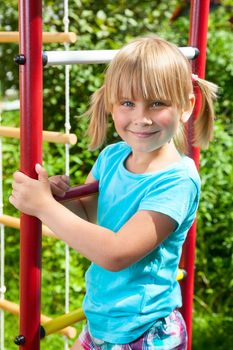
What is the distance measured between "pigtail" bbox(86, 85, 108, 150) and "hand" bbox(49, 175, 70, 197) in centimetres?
18

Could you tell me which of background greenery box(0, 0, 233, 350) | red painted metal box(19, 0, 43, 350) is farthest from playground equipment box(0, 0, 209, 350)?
background greenery box(0, 0, 233, 350)

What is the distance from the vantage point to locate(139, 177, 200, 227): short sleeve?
1.67m

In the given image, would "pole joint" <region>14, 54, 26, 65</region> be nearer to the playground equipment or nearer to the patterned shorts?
the playground equipment

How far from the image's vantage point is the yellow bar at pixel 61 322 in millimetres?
1963

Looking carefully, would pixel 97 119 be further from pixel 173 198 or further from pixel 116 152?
pixel 173 198

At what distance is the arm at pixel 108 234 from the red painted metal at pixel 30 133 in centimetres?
14

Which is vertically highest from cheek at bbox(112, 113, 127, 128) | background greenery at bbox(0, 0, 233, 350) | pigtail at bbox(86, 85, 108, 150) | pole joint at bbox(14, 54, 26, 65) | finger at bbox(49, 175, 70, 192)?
pole joint at bbox(14, 54, 26, 65)

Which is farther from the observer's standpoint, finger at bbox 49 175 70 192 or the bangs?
finger at bbox 49 175 70 192

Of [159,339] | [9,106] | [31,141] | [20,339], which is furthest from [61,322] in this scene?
[9,106]

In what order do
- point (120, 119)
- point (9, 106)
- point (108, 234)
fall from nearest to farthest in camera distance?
point (108, 234)
point (120, 119)
point (9, 106)

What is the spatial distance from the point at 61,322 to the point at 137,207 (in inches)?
19.3

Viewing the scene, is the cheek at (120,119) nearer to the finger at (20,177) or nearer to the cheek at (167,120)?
the cheek at (167,120)

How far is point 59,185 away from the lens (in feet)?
6.00

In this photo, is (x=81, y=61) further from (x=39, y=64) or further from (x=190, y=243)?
(x=190, y=243)
